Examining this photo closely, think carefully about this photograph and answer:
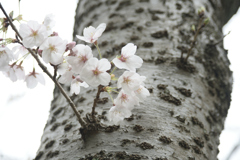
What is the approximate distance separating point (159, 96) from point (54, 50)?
53cm

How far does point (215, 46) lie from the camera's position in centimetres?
150

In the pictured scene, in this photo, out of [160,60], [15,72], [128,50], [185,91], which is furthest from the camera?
[160,60]

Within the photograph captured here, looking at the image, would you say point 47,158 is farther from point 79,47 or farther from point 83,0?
point 83,0

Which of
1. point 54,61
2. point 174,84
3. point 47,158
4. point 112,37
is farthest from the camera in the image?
point 112,37

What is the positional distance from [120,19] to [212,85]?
2.39 feet

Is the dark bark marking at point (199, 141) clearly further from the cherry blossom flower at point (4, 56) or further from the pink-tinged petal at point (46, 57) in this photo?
the cherry blossom flower at point (4, 56)

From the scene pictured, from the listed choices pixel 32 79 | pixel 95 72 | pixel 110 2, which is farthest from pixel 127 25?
pixel 95 72

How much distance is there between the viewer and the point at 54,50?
810 millimetres

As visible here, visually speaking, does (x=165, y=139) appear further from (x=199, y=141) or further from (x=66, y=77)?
(x=66, y=77)

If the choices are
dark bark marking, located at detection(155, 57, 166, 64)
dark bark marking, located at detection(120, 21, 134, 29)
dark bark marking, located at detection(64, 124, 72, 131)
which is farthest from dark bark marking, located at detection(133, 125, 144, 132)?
dark bark marking, located at detection(120, 21, 134, 29)

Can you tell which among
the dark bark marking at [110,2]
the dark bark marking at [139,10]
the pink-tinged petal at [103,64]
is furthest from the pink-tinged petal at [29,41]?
the dark bark marking at [110,2]

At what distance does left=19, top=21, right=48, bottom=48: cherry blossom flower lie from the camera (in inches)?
31.1

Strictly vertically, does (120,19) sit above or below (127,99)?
above

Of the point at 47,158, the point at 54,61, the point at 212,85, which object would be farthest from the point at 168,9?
the point at 47,158
